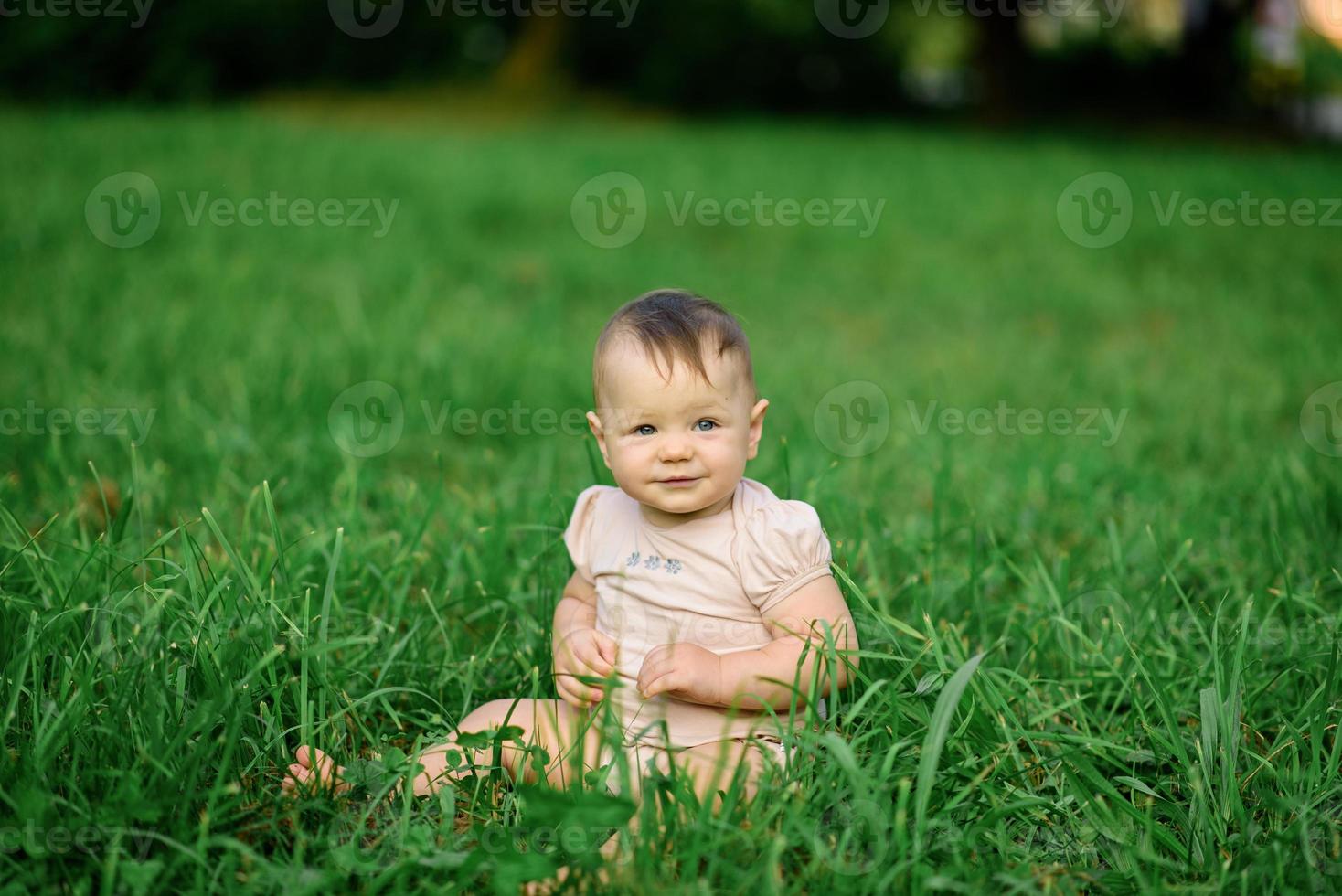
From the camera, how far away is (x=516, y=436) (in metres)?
3.87

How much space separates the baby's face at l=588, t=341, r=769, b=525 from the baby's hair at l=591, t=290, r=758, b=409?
0.06 ft

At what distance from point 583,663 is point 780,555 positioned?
1.33 feet

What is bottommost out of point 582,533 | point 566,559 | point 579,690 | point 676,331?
point 579,690

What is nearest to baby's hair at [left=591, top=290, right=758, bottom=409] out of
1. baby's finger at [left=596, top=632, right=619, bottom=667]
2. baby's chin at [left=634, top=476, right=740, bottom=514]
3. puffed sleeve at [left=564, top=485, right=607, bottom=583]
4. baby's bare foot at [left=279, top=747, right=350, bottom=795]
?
baby's chin at [left=634, top=476, right=740, bottom=514]

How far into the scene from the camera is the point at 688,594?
201 cm

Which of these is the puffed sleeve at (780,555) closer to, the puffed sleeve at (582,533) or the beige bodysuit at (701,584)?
the beige bodysuit at (701,584)

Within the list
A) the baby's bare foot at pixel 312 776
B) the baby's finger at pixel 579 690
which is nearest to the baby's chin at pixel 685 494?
the baby's finger at pixel 579 690

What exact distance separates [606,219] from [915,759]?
6.35 m

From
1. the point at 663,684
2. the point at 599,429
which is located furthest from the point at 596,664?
the point at 599,429

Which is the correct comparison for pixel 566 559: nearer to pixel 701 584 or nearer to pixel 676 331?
pixel 701 584

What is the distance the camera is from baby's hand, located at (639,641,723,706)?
6.09 ft

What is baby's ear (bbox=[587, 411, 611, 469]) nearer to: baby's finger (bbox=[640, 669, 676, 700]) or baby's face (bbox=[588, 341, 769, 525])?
baby's face (bbox=[588, 341, 769, 525])

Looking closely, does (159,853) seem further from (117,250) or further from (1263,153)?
(1263,153)

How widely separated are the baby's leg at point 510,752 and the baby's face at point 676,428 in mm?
423
